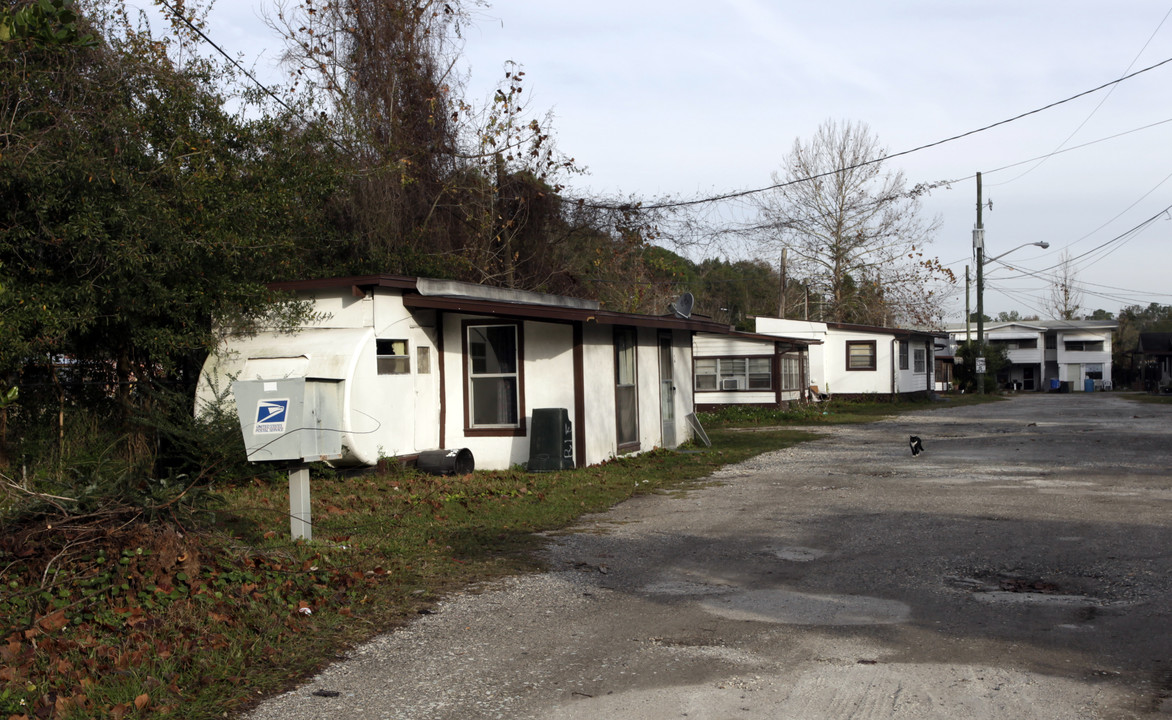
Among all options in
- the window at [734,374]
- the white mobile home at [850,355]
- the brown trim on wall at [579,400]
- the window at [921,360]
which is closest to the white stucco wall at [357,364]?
the brown trim on wall at [579,400]

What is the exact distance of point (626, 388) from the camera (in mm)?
16375

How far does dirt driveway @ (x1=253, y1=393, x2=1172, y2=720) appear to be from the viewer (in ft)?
14.9

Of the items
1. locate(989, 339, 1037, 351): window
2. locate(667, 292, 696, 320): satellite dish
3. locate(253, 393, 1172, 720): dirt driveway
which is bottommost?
locate(253, 393, 1172, 720): dirt driveway

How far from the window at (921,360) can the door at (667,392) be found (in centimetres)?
2463

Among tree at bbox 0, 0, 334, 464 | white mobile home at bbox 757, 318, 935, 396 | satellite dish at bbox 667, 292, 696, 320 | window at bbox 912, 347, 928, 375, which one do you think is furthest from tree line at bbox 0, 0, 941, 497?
window at bbox 912, 347, 928, 375

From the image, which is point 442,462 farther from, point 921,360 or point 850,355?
point 921,360

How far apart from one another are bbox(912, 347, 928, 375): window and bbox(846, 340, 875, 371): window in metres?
4.40

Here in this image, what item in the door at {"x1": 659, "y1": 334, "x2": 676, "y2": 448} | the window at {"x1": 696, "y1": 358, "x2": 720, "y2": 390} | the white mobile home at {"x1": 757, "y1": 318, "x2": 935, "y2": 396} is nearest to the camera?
the door at {"x1": 659, "y1": 334, "x2": 676, "y2": 448}

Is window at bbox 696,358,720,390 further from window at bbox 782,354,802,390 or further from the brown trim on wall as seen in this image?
the brown trim on wall

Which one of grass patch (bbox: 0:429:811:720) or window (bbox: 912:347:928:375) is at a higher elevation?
window (bbox: 912:347:928:375)

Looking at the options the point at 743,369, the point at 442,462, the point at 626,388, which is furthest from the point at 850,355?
the point at 442,462

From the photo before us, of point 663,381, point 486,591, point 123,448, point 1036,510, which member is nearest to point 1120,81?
point 663,381

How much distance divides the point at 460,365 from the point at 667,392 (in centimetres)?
527

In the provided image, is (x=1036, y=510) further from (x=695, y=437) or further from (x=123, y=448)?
(x=123, y=448)
